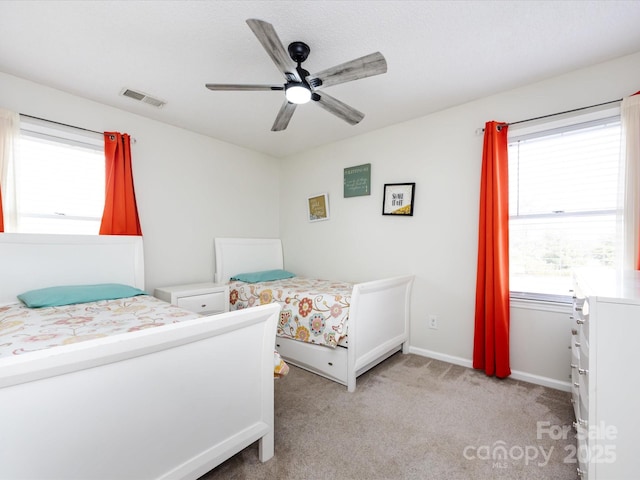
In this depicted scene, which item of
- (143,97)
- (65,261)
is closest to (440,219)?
(143,97)

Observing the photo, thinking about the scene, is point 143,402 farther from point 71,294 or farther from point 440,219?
point 440,219

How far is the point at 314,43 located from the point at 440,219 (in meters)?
1.86

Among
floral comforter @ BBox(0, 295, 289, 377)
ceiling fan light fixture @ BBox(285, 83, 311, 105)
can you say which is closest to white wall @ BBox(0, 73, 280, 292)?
floral comforter @ BBox(0, 295, 289, 377)

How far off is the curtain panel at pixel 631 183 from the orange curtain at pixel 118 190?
3.81 metres

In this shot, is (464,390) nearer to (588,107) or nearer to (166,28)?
(588,107)

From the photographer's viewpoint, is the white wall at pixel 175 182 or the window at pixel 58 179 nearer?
the window at pixel 58 179

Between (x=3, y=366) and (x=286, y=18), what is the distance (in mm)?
1888

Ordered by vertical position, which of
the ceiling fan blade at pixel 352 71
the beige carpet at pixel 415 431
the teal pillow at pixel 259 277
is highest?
the ceiling fan blade at pixel 352 71

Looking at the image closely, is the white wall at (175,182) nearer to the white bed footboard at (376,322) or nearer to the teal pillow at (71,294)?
the teal pillow at (71,294)

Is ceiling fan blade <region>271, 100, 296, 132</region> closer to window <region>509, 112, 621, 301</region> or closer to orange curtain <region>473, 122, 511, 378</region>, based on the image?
orange curtain <region>473, 122, 511, 378</region>

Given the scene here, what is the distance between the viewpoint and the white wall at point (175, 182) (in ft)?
8.10

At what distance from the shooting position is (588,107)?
213 cm

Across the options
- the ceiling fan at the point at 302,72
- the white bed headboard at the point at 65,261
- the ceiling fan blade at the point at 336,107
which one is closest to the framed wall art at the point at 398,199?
the ceiling fan blade at the point at 336,107

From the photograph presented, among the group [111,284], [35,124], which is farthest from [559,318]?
[35,124]
